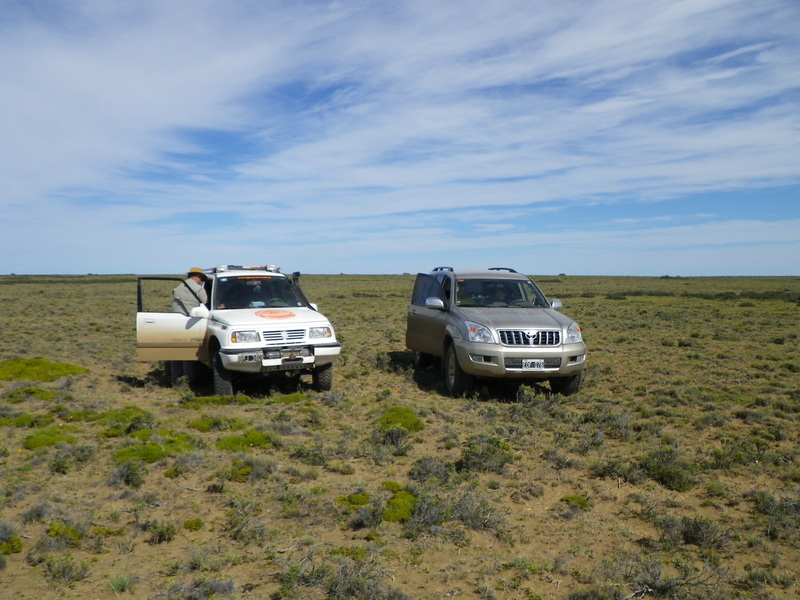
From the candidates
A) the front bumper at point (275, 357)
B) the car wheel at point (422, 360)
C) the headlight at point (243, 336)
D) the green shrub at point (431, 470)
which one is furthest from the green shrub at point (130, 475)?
the car wheel at point (422, 360)

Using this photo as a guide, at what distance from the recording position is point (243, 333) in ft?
32.6

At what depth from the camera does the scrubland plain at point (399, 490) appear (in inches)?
180

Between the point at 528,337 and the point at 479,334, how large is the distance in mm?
746

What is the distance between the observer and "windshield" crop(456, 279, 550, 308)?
11.3 meters

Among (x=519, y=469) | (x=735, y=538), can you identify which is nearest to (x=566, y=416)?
(x=519, y=469)

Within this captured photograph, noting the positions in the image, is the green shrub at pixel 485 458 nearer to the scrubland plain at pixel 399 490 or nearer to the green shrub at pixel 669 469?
the scrubland plain at pixel 399 490

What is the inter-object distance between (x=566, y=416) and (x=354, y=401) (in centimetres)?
334

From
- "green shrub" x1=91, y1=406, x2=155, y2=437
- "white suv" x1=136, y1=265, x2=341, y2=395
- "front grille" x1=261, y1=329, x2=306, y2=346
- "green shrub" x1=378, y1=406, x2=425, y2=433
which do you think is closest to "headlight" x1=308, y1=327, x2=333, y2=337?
"white suv" x1=136, y1=265, x2=341, y2=395

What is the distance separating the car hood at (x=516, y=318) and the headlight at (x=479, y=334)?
0.26 ft

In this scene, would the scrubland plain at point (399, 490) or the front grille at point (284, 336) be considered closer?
the scrubland plain at point (399, 490)

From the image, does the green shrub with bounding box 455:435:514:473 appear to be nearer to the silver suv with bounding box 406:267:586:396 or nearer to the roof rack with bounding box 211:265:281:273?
the silver suv with bounding box 406:267:586:396

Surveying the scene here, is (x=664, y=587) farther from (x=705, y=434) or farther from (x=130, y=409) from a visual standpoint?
(x=130, y=409)

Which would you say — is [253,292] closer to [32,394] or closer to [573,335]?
[32,394]

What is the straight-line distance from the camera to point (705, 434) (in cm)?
846
